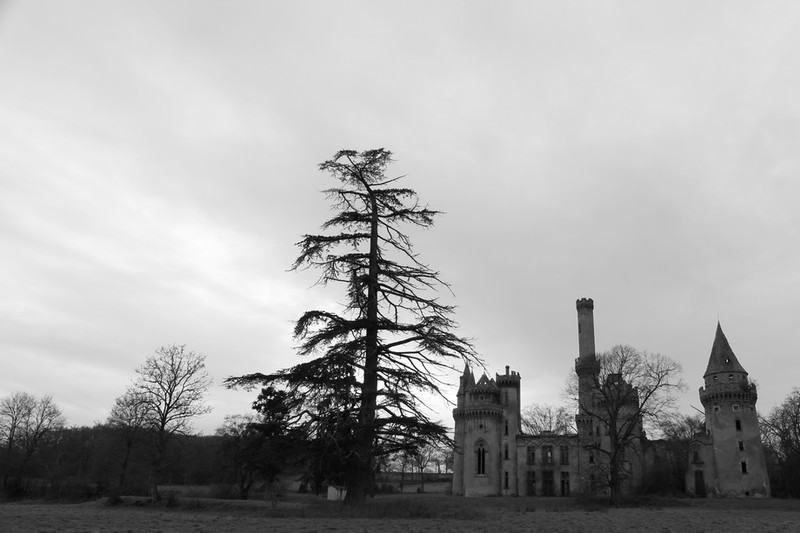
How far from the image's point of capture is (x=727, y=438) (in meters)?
56.8

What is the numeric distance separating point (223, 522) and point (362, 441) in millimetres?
6034

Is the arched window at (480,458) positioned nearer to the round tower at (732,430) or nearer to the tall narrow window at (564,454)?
the tall narrow window at (564,454)

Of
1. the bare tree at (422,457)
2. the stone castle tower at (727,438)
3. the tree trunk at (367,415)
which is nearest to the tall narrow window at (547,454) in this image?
the bare tree at (422,457)

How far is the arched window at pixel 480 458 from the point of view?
208 ft

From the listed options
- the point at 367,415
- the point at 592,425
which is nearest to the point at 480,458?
the point at 592,425

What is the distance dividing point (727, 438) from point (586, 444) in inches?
515

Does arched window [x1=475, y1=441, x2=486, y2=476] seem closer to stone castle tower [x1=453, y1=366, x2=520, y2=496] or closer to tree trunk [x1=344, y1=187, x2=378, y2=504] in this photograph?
stone castle tower [x1=453, y1=366, x2=520, y2=496]

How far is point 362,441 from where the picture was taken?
2175cm

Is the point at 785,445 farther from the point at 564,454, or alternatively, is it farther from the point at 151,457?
the point at 151,457

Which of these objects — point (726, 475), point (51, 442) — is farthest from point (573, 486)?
point (51, 442)

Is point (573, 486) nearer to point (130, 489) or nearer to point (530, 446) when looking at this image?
point (530, 446)

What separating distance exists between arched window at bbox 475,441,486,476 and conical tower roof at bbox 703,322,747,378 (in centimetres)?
2382

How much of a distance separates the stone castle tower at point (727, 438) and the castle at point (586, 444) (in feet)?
0.27

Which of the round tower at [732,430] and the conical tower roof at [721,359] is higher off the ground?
the conical tower roof at [721,359]
